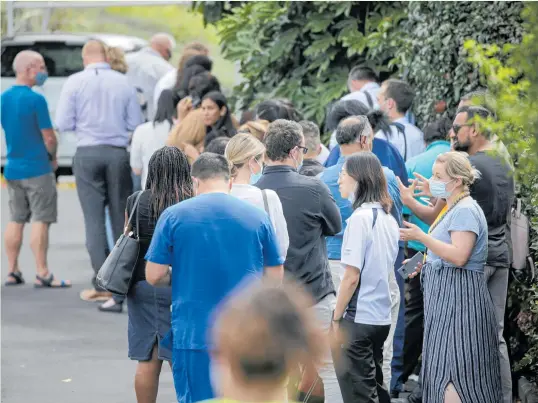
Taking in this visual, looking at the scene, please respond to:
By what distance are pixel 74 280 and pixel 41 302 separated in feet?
3.97

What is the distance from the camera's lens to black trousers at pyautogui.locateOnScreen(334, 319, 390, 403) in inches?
272

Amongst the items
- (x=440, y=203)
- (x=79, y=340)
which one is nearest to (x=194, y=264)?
(x=440, y=203)

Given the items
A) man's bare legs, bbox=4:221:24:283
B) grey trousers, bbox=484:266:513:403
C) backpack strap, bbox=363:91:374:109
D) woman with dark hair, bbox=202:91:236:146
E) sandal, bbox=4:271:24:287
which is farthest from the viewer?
sandal, bbox=4:271:24:287

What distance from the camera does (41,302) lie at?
11289 mm

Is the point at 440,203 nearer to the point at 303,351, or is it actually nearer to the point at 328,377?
the point at 328,377

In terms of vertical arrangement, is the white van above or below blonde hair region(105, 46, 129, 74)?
below

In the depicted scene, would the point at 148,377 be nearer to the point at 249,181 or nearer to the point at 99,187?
the point at 249,181

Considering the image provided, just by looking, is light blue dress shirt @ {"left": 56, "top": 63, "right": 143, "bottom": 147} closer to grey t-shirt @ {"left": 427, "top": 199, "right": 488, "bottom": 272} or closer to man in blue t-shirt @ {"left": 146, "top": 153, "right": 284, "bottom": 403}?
grey t-shirt @ {"left": 427, "top": 199, "right": 488, "bottom": 272}

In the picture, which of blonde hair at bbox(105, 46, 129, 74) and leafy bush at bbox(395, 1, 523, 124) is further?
blonde hair at bbox(105, 46, 129, 74)

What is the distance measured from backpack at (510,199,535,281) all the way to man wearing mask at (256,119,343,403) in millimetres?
1174

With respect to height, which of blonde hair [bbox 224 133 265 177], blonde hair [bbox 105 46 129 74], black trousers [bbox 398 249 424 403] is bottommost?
black trousers [bbox 398 249 424 403]

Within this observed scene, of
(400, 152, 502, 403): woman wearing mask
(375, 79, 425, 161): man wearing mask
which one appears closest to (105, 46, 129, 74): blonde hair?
(375, 79, 425, 161): man wearing mask

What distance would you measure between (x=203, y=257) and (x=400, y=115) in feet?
13.3

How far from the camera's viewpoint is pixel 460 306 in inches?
264
